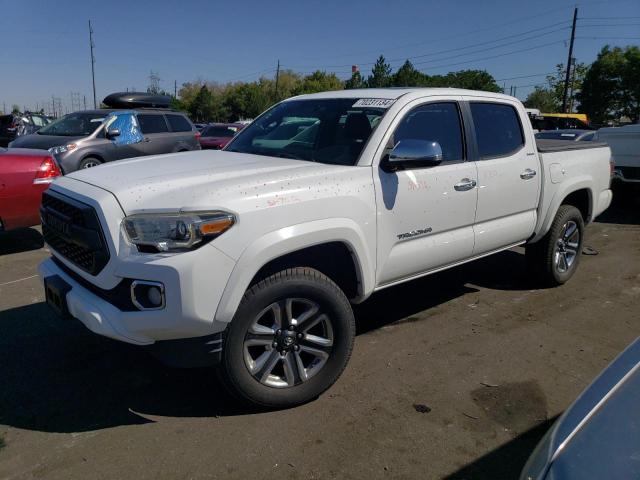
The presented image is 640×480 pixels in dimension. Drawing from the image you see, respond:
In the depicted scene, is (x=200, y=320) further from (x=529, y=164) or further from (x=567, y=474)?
(x=529, y=164)

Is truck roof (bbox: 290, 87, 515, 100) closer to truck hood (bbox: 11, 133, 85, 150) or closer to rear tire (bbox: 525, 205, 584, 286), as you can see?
rear tire (bbox: 525, 205, 584, 286)

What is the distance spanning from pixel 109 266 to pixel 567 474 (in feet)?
7.30

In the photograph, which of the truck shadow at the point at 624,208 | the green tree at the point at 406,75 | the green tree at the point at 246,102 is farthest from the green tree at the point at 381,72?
the truck shadow at the point at 624,208

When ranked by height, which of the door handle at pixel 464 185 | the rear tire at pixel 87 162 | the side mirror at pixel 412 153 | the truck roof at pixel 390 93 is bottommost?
the rear tire at pixel 87 162

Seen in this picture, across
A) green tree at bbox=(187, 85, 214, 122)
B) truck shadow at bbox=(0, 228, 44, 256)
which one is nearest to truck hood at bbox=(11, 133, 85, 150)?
truck shadow at bbox=(0, 228, 44, 256)

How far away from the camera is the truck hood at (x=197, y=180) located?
2721 mm

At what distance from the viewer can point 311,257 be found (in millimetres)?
3283

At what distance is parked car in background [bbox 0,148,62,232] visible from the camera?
589 cm

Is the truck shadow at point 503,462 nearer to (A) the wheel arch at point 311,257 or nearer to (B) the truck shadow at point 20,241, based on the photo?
(A) the wheel arch at point 311,257

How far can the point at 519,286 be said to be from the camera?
5.45 meters

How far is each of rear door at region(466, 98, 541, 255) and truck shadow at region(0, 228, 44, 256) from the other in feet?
17.7

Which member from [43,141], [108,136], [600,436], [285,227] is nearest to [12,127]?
[43,141]

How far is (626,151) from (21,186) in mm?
9347

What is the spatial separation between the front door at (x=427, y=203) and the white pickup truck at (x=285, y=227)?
0.01m
